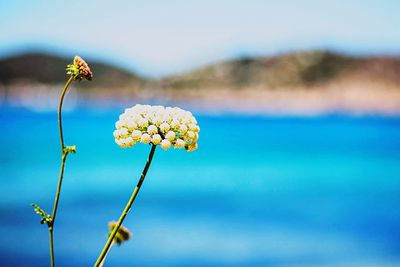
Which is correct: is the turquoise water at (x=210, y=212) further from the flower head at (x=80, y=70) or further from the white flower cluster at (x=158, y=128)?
the flower head at (x=80, y=70)

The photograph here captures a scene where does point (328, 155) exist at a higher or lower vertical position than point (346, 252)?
higher

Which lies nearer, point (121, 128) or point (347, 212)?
point (121, 128)

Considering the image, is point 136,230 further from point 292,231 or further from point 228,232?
point 292,231

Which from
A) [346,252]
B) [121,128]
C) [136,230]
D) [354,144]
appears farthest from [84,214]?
[354,144]

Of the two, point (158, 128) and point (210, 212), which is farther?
point (210, 212)

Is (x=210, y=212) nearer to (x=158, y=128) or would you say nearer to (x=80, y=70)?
(x=158, y=128)

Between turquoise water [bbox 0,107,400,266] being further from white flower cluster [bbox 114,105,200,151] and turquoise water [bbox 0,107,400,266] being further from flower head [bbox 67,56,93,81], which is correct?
flower head [bbox 67,56,93,81]

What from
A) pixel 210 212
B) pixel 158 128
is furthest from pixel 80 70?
pixel 210 212
